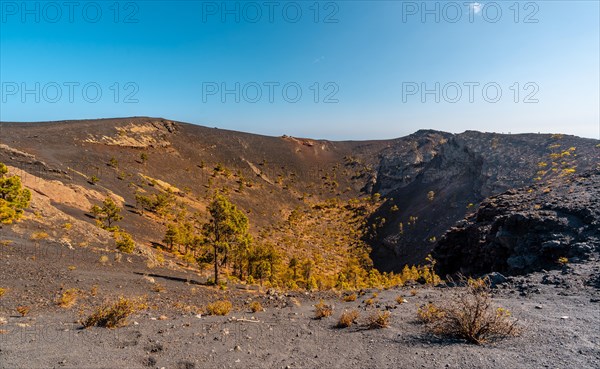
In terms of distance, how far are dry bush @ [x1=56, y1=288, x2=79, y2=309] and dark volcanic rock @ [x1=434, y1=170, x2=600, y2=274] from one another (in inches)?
841

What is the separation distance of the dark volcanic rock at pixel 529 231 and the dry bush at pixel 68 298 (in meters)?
21.4

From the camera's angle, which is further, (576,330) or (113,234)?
(113,234)

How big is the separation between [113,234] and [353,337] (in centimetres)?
2687

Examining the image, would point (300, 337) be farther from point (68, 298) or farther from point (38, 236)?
point (38, 236)

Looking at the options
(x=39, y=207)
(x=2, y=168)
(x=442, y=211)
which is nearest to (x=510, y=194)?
(x=442, y=211)

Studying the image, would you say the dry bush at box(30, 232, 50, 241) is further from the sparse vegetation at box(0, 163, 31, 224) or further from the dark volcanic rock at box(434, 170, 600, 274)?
the dark volcanic rock at box(434, 170, 600, 274)

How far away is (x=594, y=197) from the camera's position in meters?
17.7

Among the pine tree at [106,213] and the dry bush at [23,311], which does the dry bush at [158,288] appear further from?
the pine tree at [106,213]

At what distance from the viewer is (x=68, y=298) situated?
1258cm

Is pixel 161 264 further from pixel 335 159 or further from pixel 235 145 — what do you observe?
pixel 335 159

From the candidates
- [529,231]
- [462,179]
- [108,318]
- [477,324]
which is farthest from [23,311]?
[462,179]

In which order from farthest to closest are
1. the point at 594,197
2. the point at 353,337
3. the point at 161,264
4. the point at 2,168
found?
the point at 161,264
the point at 2,168
the point at 594,197
the point at 353,337

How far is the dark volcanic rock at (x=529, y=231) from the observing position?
50.7ft

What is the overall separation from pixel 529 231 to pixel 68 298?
23.7 metres
